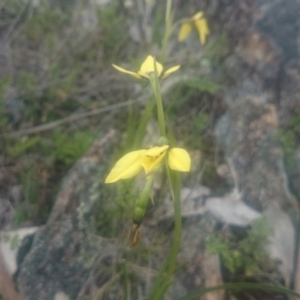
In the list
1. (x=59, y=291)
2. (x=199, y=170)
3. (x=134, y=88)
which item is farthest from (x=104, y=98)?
(x=59, y=291)

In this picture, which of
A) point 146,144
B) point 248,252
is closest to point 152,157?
point 248,252

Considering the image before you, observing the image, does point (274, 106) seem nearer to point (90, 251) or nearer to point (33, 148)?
point (90, 251)

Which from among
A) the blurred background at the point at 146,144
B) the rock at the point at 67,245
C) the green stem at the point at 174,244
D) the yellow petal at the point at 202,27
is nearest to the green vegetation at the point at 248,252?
the blurred background at the point at 146,144

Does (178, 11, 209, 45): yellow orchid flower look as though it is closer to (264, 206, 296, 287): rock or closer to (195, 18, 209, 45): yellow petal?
(195, 18, 209, 45): yellow petal

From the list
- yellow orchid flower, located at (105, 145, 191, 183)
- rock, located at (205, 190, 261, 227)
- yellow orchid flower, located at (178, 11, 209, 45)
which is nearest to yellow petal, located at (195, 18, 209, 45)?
yellow orchid flower, located at (178, 11, 209, 45)

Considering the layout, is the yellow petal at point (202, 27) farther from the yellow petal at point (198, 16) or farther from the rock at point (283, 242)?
the rock at point (283, 242)
